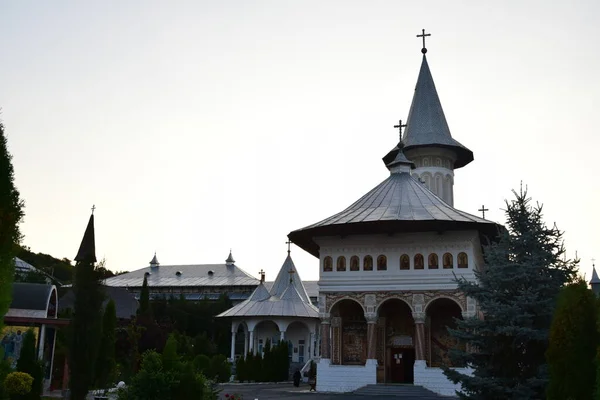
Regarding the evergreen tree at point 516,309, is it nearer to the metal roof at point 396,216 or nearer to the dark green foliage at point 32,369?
the dark green foliage at point 32,369

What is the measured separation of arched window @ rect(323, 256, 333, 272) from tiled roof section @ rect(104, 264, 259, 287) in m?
39.5

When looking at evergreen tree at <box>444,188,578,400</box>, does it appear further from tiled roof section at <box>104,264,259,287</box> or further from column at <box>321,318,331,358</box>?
tiled roof section at <box>104,264,259,287</box>

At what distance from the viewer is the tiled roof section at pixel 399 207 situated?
2350cm

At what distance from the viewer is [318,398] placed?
68.1 feet

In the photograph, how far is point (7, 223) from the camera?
24.3 ft

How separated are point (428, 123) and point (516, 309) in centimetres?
2479

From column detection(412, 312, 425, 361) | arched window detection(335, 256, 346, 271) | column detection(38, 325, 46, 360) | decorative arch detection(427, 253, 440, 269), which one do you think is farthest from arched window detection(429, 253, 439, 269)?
column detection(38, 325, 46, 360)

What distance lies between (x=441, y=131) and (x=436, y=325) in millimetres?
14160

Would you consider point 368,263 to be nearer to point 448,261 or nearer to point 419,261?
point 419,261

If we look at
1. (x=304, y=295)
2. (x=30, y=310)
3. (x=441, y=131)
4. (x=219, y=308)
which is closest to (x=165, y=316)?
(x=219, y=308)

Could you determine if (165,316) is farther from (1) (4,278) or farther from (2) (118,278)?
(1) (4,278)

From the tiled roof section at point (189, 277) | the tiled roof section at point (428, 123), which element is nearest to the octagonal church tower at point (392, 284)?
the tiled roof section at point (428, 123)

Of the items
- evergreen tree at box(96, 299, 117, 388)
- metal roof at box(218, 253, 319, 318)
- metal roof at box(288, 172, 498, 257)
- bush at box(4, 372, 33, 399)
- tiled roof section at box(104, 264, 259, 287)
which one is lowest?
bush at box(4, 372, 33, 399)

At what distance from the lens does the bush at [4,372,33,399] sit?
494 inches
